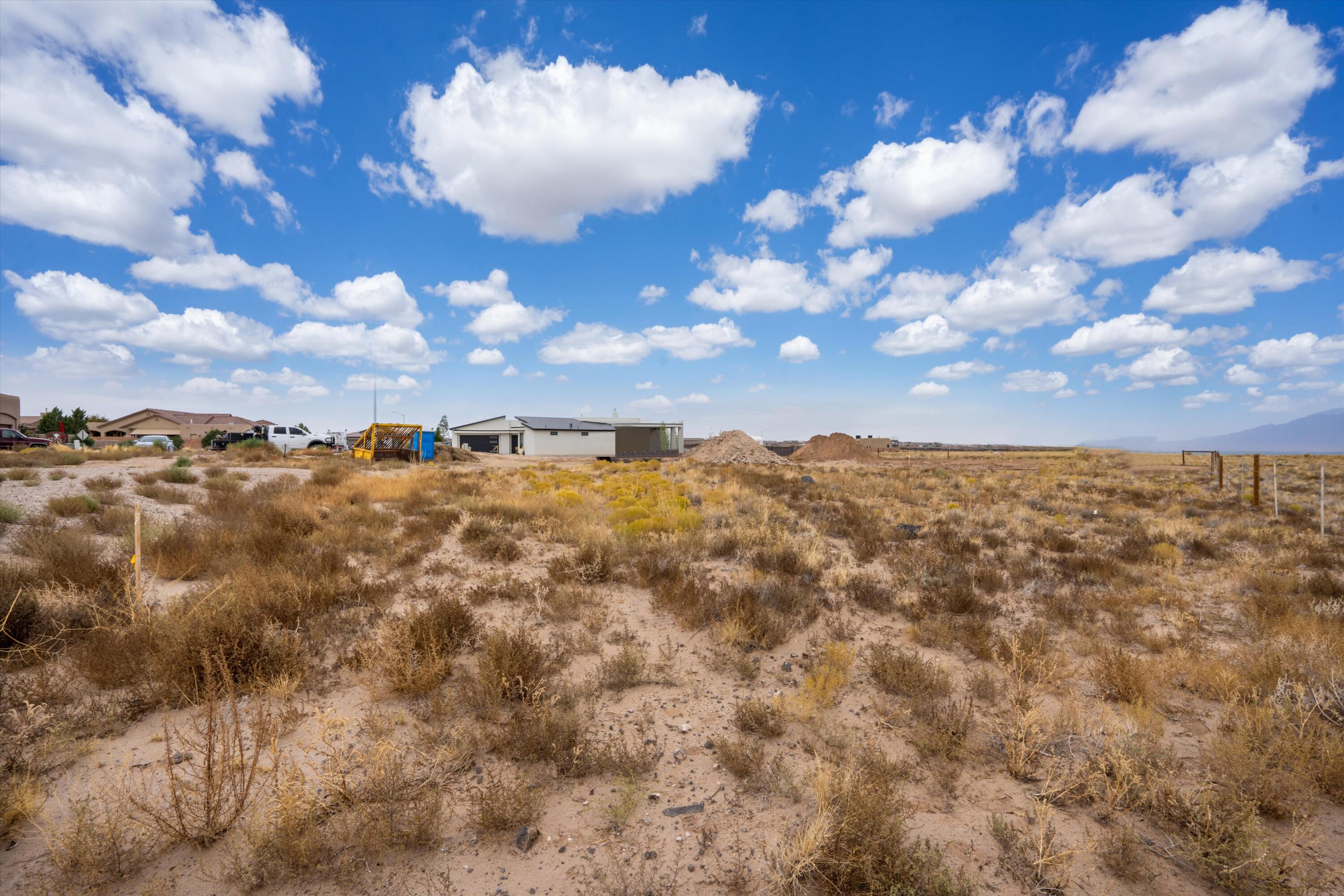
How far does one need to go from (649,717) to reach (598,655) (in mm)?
1106

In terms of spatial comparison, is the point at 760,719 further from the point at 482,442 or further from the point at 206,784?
the point at 482,442

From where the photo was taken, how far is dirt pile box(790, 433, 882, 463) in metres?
49.1

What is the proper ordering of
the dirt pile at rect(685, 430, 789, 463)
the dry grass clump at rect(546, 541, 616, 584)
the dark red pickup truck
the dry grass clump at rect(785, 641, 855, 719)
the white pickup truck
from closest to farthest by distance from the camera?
1. the dry grass clump at rect(785, 641, 855, 719)
2. the dry grass clump at rect(546, 541, 616, 584)
3. the dark red pickup truck
4. the white pickup truck
5. the dirt pile at rect(685, 430, 789, 463)

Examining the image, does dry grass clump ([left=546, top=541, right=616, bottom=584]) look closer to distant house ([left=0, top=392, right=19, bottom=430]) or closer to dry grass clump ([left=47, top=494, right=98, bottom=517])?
dry grass clump ([left=47, top=494, right=98, bottom=517])

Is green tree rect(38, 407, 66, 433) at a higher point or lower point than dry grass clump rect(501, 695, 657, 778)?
higher

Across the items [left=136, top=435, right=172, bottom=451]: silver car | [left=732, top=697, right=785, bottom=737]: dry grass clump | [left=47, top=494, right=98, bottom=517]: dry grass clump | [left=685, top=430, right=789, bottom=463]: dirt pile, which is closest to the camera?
[left=732, top=697, right=785, bottom=737]: dry grass clump

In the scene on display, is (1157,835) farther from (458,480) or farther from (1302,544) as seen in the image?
(458,480)

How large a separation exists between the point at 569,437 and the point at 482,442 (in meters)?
9.90

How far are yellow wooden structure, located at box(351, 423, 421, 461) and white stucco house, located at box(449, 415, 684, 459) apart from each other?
15.5 m

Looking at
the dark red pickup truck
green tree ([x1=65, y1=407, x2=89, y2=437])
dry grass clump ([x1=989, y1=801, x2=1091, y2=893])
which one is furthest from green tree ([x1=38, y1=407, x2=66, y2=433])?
dry grass clump ([x1=989, y1=801, x2=1091, y2=893])

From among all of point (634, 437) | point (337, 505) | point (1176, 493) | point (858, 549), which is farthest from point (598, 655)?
point (634, 437)

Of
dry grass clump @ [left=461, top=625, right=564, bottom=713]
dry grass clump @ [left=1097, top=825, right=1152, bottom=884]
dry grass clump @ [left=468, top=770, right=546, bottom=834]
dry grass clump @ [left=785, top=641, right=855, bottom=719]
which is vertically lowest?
dry grass clump @ [left=1097, top=825, right=1152, bottom=884]

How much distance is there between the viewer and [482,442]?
51.6 meters

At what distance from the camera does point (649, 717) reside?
4.50m
